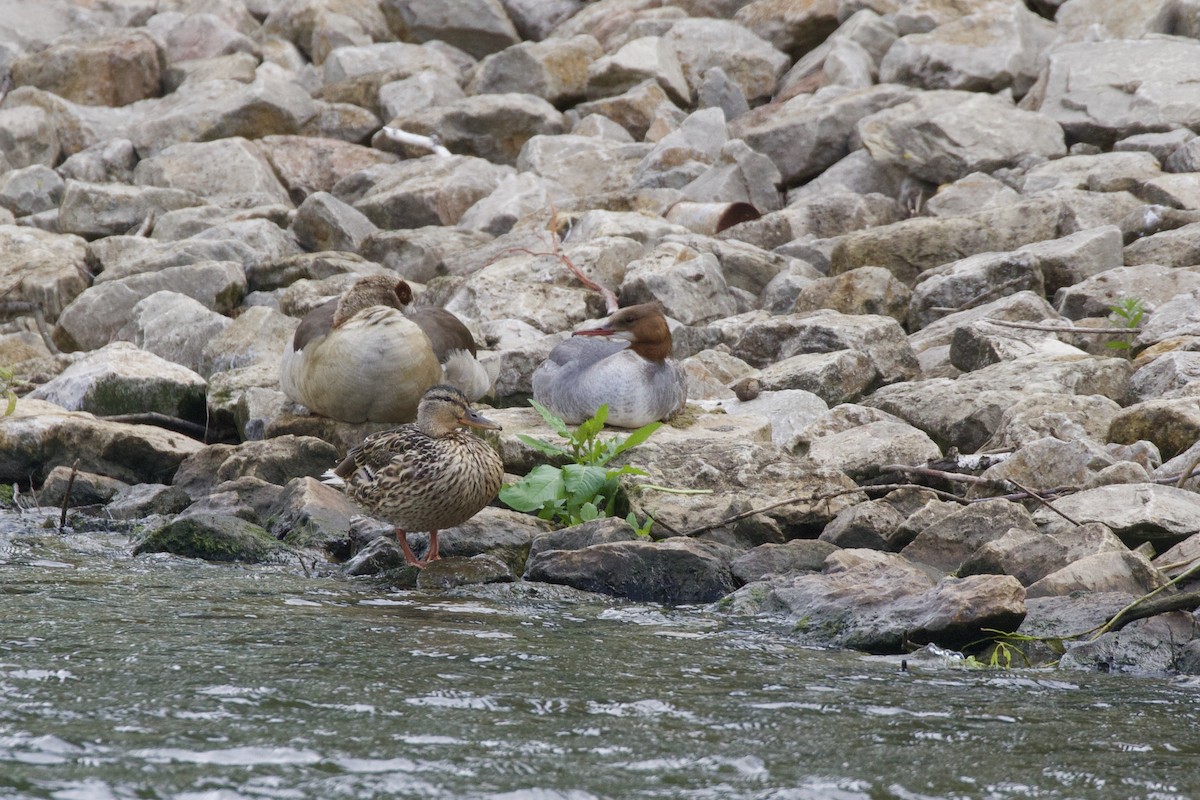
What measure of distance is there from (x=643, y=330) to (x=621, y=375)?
0.40 meters

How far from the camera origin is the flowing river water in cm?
367

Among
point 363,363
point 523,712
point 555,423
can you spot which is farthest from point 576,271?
point 523,712

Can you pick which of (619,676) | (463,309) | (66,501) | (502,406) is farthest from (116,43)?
(619,676)

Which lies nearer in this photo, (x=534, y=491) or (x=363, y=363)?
(x=534, y=491)

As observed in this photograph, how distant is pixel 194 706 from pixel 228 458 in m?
4.70

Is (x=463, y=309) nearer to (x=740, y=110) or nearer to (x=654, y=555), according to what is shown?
(x=654, y=555)

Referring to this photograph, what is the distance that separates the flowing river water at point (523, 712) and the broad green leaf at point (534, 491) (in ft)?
4.36

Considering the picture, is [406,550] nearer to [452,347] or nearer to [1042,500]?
[452,347]

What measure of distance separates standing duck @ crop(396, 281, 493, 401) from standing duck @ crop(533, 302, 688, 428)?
662 mm

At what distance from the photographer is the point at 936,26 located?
17922 mm

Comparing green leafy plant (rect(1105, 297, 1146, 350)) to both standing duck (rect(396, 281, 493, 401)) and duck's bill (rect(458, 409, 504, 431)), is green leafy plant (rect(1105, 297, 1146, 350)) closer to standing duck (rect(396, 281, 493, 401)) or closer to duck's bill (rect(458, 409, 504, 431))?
standing duck (rect(396, 281, 493, 401))

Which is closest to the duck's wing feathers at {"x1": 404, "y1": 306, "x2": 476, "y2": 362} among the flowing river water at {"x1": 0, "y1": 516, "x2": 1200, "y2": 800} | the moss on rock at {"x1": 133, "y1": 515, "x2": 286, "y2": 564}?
the moss on rock at {"x1": 133, "y1": 515, "x2": 286, "y2": 564}

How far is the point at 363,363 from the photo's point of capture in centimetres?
884

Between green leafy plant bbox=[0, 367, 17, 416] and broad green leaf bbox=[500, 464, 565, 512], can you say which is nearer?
broad green leaf bbox=[500, 464, 565, 512]
